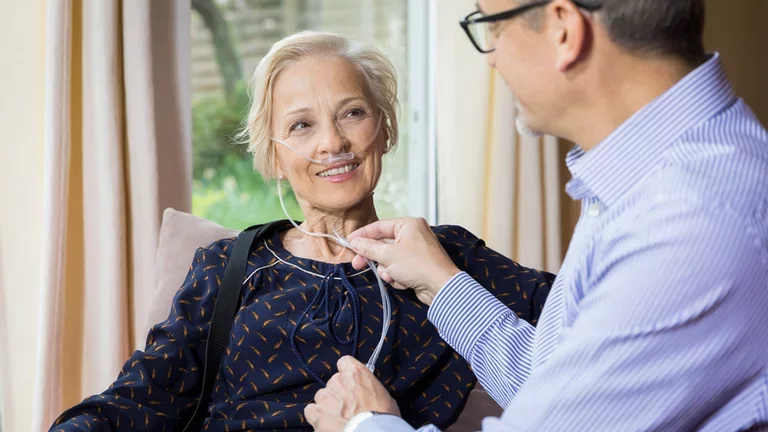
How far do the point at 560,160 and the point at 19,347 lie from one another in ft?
6.75

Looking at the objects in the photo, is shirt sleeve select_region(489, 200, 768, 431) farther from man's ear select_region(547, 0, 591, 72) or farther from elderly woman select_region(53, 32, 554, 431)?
elderly woman select_region(53, 32, 554, 431)

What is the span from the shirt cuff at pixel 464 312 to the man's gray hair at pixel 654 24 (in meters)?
0.58

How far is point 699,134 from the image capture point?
940 mm

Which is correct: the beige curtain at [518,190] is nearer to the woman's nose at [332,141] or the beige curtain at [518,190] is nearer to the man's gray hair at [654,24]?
the woman's nose at [332,141]

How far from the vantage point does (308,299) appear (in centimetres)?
166

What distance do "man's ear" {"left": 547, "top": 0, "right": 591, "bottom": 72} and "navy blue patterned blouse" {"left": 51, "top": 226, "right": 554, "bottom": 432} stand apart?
786 mm

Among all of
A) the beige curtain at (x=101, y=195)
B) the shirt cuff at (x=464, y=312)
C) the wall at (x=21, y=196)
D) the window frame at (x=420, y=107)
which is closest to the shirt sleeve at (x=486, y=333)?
the shirt cuff at (x=464, y=312)

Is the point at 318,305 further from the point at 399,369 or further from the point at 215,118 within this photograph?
the point at 215,118

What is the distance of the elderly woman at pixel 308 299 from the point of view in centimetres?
159

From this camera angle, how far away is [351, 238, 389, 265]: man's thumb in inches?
62.0

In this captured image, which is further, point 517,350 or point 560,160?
point 560,160


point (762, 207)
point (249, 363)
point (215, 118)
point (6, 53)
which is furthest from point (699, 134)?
point (215, 118)

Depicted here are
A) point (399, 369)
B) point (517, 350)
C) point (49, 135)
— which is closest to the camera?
point (517, 350)

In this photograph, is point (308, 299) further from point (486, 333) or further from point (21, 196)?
point (21, 196)
